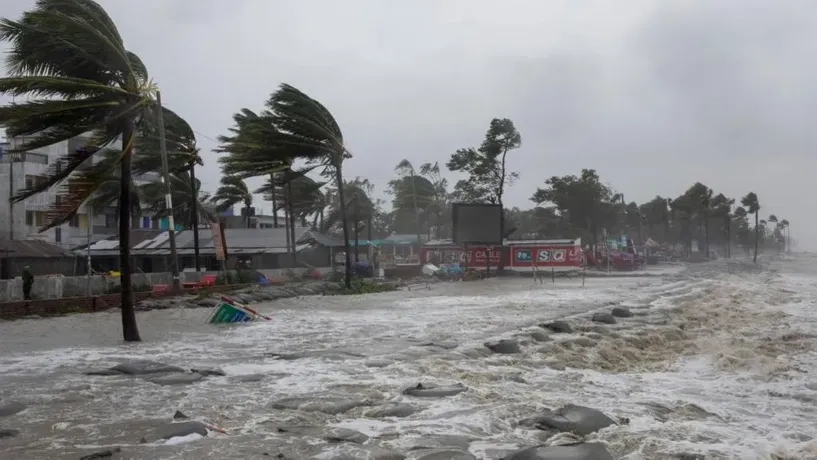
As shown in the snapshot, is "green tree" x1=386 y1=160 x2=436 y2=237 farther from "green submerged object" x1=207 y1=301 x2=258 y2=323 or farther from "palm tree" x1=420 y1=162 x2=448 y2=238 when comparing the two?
"green submerged object" x1=207 y1=301 x2=258 y2=323

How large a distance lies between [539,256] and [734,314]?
3051 centimetres

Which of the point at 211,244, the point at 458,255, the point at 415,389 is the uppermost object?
the point at 211,244

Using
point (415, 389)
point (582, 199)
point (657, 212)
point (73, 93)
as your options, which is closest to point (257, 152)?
point (73, 93)

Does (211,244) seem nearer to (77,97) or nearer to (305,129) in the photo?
(305,129)

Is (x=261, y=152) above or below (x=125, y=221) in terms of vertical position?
above

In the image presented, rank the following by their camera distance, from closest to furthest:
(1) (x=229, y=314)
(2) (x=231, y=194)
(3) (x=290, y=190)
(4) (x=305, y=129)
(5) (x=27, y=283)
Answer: (1) (x=229, y=314) < (5) (x=27, y=283) < (4) (x=305, y=129) < (3) (x=290, y=190) < (2) (x=231, y=194)

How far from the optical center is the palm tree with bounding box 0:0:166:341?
11.4m

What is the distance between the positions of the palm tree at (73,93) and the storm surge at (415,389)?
3.00 m

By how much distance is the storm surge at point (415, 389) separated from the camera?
594 cm

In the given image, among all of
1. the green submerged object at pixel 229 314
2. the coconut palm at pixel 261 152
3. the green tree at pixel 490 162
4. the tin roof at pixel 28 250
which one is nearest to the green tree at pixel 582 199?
the green tree at pixel 490 162

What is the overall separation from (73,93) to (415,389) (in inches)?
334

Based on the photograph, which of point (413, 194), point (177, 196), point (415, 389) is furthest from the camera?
point (413, 194)

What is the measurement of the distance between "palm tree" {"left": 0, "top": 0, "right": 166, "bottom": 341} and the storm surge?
9.83ft

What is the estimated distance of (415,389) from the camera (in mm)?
8070
